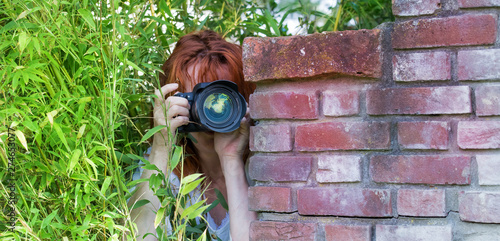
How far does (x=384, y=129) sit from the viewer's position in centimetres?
110

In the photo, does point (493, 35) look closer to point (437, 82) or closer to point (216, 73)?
point (437, 82)

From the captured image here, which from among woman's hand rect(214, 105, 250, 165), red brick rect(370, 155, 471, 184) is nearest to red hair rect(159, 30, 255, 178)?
woman's hand rect(214, 105, 250, 165)

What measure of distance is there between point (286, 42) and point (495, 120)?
1.58 feet

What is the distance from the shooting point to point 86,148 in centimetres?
116

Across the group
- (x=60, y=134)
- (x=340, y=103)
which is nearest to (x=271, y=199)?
(x=340, y=103)

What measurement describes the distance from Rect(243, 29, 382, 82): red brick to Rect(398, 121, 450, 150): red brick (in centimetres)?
14

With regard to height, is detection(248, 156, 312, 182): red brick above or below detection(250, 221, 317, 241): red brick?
above

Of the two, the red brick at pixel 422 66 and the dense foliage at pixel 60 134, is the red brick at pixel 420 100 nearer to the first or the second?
the red brick at pixel 422 66

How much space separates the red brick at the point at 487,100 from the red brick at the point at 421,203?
0.62 feet

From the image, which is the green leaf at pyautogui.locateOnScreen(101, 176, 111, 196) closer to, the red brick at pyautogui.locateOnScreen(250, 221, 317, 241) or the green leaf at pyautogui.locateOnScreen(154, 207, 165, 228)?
the green leaf at pyautogui.locateOnScreen(154, 207, 165, 228)

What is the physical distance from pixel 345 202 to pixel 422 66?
13.6 inches

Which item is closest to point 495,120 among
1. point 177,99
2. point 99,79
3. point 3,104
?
point 177,99

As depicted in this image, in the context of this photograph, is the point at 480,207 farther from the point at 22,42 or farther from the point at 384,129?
the point at 22,42

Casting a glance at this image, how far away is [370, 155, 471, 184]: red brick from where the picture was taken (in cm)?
105
